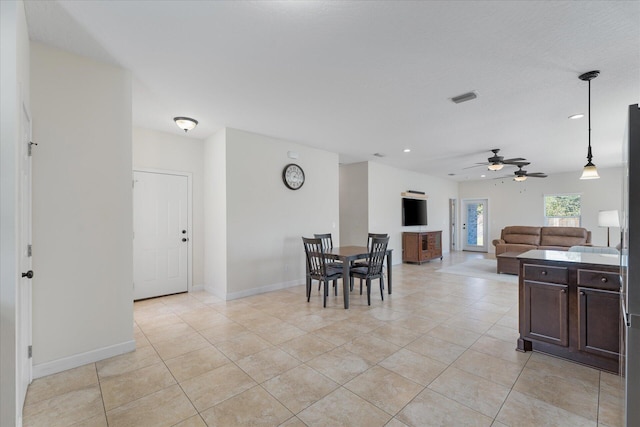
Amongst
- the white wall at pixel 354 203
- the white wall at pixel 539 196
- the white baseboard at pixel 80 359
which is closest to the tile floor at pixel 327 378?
the white baseboard at pixel 80 359

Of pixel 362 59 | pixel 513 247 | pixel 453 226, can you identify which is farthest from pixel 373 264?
pixel 453 226

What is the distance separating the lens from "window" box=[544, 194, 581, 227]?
845cm

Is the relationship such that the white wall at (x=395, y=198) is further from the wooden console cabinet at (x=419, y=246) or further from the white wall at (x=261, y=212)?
the white wall at (x=261, y=212)

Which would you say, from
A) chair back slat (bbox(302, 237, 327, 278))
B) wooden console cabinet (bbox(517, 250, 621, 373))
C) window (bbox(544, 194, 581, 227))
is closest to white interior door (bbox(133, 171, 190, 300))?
chair back slat (bbox(302, 237, 327, 278))

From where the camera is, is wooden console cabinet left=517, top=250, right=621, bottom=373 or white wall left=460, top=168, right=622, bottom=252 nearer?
wooden console cabinet left=517, top=250, right=621, bottom=373

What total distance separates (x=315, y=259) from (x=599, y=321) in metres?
3.00

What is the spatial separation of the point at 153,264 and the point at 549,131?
655 cm

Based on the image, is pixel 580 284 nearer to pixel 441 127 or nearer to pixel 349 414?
pixel 349 414

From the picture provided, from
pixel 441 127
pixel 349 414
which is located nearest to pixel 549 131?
pixel 441 127

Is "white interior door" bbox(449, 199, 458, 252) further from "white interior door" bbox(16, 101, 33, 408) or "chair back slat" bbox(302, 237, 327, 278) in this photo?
"white interior door" bbox(16, 101, 33, 408)

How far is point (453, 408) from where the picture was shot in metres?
1.89

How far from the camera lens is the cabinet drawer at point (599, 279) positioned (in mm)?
2229

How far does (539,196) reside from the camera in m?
9.04

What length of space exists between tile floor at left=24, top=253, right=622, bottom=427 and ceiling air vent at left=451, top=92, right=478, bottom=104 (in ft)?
8.50
